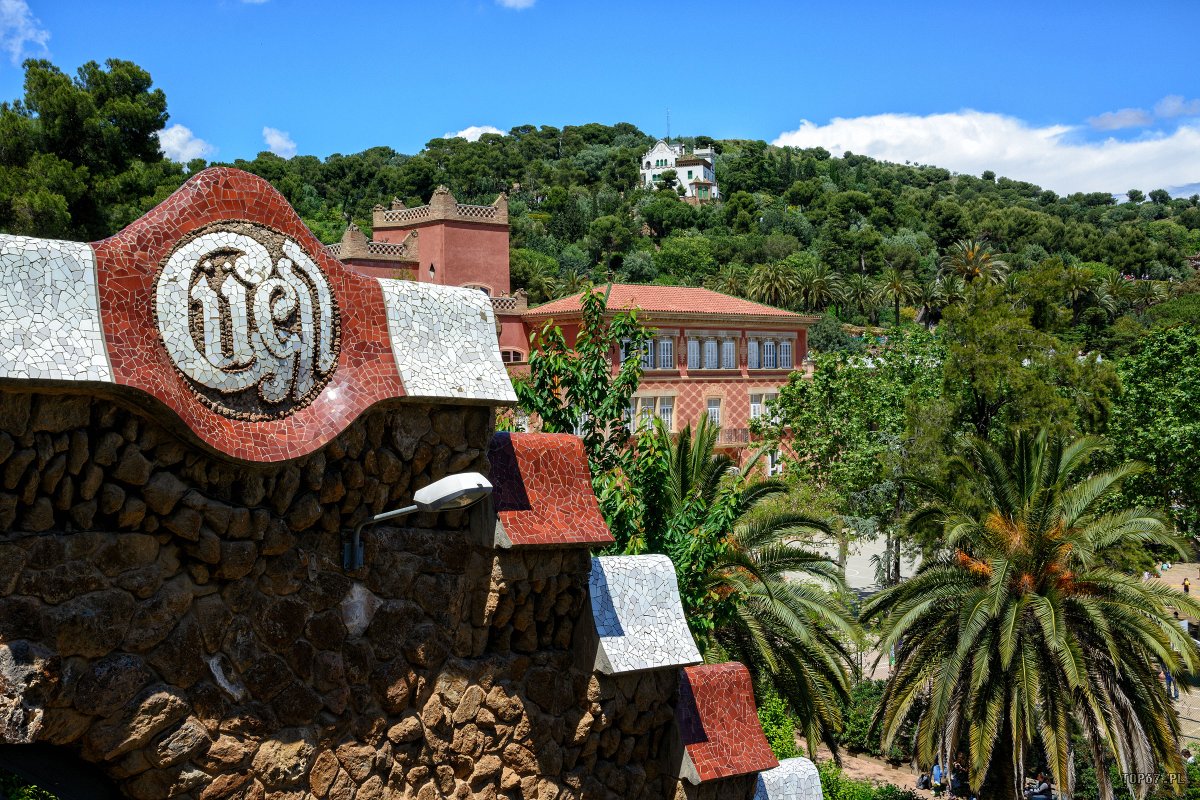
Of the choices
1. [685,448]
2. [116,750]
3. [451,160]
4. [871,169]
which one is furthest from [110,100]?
[871,169]

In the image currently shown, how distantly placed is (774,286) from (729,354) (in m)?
25.8

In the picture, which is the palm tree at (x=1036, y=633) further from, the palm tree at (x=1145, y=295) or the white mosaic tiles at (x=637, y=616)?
the palm tree at (x=1145, y=295)

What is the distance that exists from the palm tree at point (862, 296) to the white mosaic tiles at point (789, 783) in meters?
64.6

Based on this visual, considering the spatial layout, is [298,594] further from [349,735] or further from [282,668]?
[349,735]

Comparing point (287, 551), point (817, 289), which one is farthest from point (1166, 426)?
point (817, 289)

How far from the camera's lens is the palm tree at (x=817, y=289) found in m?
68.8

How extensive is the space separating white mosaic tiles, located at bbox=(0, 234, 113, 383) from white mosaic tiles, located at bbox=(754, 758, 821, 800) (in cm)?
546

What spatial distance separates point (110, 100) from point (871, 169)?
136 m

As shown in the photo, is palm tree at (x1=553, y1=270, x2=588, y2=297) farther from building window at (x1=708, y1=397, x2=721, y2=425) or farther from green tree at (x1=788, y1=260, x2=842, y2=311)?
green tree at (x1=788, y1=260, x2=842, y2=311)

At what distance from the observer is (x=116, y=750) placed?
5012 millimetres

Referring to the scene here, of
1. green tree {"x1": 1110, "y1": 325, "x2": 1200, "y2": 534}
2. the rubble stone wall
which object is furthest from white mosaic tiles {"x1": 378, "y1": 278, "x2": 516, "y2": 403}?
green tree {"x1": 1110, "y1": 325, "x2": 1200, "y2": 534}

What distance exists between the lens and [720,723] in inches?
296

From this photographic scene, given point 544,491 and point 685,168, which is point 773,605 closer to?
point 544,491

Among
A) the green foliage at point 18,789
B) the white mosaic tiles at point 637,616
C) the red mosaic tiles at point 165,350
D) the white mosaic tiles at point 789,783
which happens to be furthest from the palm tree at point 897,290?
the red mosaic tiles at point 165,350
